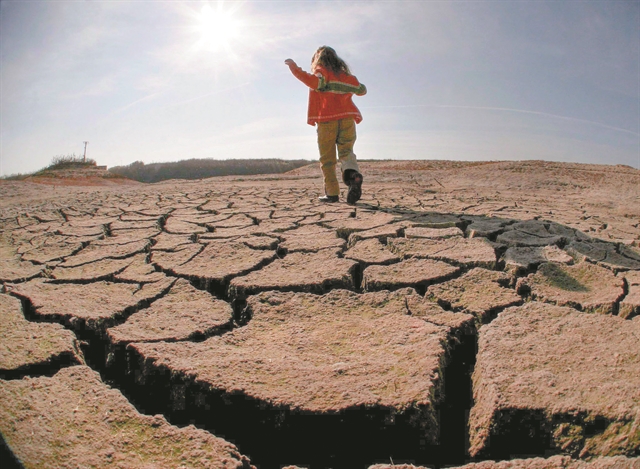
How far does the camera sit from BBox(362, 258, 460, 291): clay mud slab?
1.30m

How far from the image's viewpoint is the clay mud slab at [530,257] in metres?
1.43

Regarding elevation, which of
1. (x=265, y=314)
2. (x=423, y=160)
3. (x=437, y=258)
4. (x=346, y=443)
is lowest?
(x=346, y=443)

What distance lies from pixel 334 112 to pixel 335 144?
260 mm

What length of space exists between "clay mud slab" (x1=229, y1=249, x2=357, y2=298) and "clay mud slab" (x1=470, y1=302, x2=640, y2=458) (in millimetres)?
513

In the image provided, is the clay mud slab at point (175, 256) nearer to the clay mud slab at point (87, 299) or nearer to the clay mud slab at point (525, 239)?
the clay mud slab at point (87, 299)

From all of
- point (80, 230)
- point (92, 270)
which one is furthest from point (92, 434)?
point (80, 230)

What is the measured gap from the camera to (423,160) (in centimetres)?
921

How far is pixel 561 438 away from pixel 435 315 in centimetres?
44

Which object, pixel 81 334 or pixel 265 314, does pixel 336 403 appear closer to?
pixel 265 314

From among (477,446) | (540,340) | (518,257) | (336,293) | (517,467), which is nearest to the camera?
(517,467)

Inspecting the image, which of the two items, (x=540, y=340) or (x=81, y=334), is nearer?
(x=540, y=340)

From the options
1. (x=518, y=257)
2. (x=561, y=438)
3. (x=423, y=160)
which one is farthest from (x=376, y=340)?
(x=423, y=160)

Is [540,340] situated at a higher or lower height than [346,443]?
higher

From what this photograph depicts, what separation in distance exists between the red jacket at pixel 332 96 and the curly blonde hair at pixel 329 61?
60 mm
